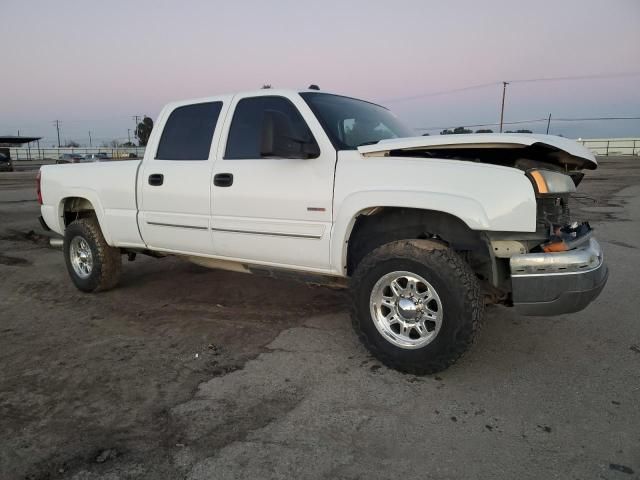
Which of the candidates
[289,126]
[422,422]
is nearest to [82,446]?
[422,422]

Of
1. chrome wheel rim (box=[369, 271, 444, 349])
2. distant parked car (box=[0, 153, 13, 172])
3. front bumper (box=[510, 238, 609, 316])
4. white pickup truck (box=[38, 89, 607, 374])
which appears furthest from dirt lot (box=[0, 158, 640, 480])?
distant parked car (box=[0, 153, 13, 172])

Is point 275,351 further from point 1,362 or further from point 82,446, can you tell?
point 1,362

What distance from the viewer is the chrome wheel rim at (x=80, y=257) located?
18.5 ft

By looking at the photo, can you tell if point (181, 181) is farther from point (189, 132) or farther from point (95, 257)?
point (95, 257)

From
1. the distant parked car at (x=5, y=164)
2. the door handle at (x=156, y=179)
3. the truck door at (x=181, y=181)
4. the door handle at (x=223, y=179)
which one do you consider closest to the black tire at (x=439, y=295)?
the door handle at (x=223, y=179)

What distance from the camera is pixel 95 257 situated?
214 inches

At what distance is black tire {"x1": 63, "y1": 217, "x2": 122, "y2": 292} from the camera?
5426 millimetres

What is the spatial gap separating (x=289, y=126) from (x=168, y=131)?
180 cm

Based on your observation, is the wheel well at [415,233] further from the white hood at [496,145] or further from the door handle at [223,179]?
the door handle at [223,179]

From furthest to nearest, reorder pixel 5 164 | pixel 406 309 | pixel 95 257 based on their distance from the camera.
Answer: pixel 5 164
pixel 95 257
pixel 406 309

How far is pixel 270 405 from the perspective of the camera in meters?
3.08

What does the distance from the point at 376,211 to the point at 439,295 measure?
0.79 m

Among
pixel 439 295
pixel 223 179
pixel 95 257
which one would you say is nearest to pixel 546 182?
pixel 439 295

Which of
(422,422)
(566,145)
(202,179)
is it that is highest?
(566,145)
